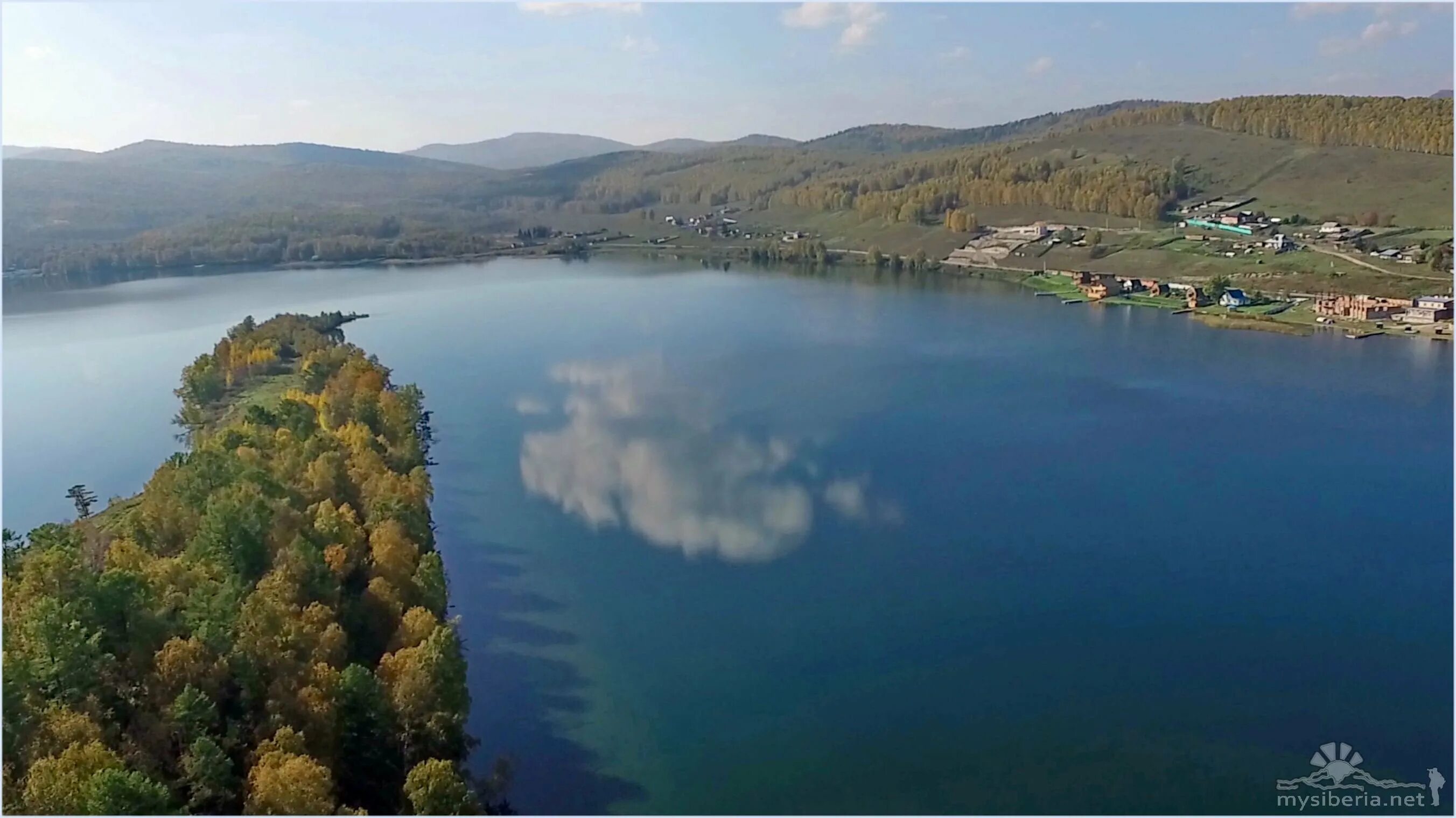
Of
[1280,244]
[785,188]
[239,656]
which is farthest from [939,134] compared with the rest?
[239,656]

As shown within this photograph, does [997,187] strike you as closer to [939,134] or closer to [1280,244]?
[1280,244]

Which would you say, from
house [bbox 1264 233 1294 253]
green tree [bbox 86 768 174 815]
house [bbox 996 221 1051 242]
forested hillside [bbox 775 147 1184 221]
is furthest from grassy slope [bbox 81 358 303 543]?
forested hillside [bbox 775 147 1184 221]

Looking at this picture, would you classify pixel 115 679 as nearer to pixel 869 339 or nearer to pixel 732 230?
pixel 869 339

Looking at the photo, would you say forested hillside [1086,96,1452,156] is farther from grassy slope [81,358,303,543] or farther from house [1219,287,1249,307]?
grassy slope [81,358,303,543]

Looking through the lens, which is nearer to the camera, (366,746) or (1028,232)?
(366,746)

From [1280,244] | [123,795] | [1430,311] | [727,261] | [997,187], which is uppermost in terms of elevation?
[997,187]

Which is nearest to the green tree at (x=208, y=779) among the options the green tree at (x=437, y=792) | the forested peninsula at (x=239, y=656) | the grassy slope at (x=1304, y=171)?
the forested peninsula at (x=239, y=656)

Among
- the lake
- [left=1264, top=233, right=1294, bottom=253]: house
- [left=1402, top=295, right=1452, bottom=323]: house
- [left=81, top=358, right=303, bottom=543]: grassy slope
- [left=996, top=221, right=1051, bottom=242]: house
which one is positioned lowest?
the lake
